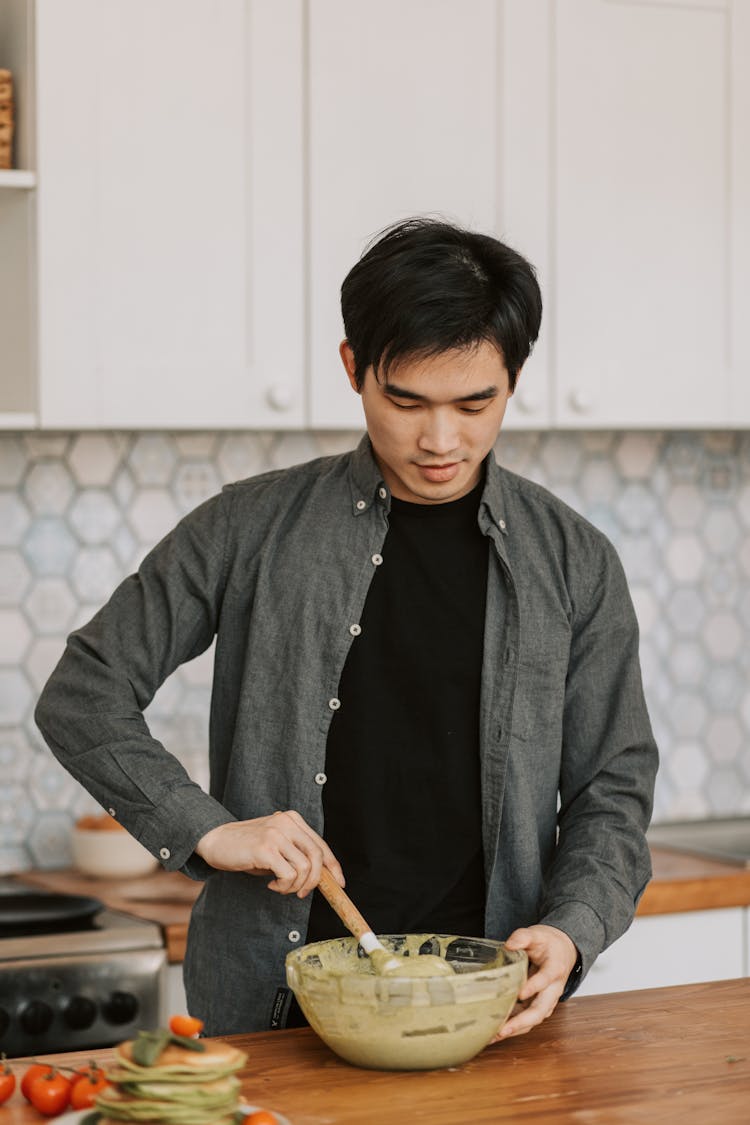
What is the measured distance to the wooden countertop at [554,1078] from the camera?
1.43m

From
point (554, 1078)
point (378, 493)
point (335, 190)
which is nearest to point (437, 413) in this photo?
point (378, 493)

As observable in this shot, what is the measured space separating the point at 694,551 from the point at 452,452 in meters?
1.90

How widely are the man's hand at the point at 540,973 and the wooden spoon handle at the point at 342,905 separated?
164 millimetres

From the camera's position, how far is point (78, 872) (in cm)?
306

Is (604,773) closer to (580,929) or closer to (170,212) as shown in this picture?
(580,929)

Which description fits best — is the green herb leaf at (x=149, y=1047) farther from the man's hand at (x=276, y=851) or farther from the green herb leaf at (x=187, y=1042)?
the man's hand at (x=276, y=851)

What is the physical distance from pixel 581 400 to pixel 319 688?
1218 mm

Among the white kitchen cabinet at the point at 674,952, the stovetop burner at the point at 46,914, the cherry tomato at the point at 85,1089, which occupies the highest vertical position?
the cherry tomato at the point at 85,1089

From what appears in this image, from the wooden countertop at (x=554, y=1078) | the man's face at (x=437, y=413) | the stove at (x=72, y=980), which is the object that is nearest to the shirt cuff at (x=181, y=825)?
the wooden countertop at (x=554, y=1078)

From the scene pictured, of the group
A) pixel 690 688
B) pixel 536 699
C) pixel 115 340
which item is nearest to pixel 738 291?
pixel 690 688

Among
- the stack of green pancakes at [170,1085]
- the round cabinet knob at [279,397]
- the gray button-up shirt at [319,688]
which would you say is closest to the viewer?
the stack of green pancakes at [170,1085]

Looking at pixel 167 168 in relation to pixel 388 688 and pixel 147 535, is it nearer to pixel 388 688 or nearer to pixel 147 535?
pixel 147 535

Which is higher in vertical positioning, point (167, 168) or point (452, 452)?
point (167, 168)

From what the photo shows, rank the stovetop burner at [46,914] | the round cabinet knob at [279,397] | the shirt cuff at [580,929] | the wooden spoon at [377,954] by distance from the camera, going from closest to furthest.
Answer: the wooden spoon at [377,954] < the shirt cuff at [580,929] < the stovetop burner at [46,914] < the round cabinet knob at [279,397]
